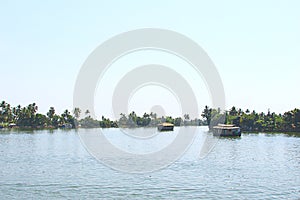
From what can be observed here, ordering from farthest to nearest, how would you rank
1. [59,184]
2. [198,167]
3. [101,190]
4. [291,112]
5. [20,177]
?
[291,112]
[198,167]
[20,177]
[59,184]
[101,190]

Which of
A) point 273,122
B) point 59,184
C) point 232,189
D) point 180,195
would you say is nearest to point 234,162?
point 232,189

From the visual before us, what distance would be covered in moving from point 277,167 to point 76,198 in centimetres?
3465

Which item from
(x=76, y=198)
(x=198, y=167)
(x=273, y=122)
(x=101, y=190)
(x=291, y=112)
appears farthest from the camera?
(x=273, y=122)

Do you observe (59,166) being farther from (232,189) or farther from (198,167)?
(232,189)

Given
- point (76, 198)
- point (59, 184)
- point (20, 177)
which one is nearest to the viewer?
point (76, 198)

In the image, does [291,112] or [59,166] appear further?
[291,112]

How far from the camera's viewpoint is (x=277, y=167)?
178ft

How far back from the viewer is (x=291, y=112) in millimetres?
170625

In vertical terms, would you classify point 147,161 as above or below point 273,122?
below

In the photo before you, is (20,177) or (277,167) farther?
(277,167)

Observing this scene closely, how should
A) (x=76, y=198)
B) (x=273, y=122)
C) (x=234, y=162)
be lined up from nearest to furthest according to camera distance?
(x=76, y=198), (x=234, y=162), (x=273, y=122)

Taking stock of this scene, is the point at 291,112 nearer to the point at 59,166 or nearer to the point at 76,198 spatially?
the point at 59,166

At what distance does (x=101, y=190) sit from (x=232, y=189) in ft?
48.0

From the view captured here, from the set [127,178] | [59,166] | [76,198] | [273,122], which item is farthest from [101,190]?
[273,122]
